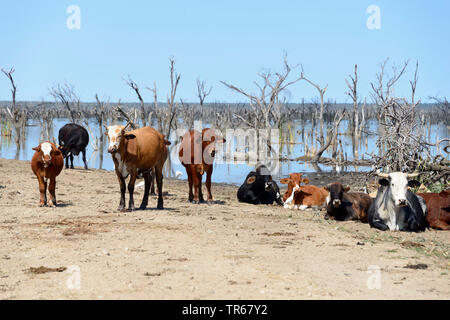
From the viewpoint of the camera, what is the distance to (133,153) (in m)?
11.3

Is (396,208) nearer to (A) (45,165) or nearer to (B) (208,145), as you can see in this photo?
(B) (208,145)

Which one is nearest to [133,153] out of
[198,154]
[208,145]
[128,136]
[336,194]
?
[128,136]

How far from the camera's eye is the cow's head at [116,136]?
1085cm

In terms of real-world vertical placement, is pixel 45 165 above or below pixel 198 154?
below

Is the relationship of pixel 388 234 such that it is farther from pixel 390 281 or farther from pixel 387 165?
pixel 387 165

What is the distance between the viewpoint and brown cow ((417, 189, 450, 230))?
438 inches

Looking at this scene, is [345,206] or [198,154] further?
[198,154]

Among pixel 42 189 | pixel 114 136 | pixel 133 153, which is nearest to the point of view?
pixel 114 136

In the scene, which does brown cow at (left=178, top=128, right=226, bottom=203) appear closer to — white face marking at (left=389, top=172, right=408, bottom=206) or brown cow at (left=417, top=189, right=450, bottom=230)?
white face marking at (left=389, top=172, right=408, bottom=206)

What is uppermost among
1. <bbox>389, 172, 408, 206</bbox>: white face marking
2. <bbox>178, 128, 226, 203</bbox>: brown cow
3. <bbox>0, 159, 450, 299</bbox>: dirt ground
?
<bbox>178, 128, 226, 203</bbox>: brown cow

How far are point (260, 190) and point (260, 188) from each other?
56 millimetres

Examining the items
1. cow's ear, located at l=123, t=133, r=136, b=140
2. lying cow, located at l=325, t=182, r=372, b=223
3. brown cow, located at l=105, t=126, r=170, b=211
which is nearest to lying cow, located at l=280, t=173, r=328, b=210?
lying cow, located at l=325, t=182, r=372, b=223
